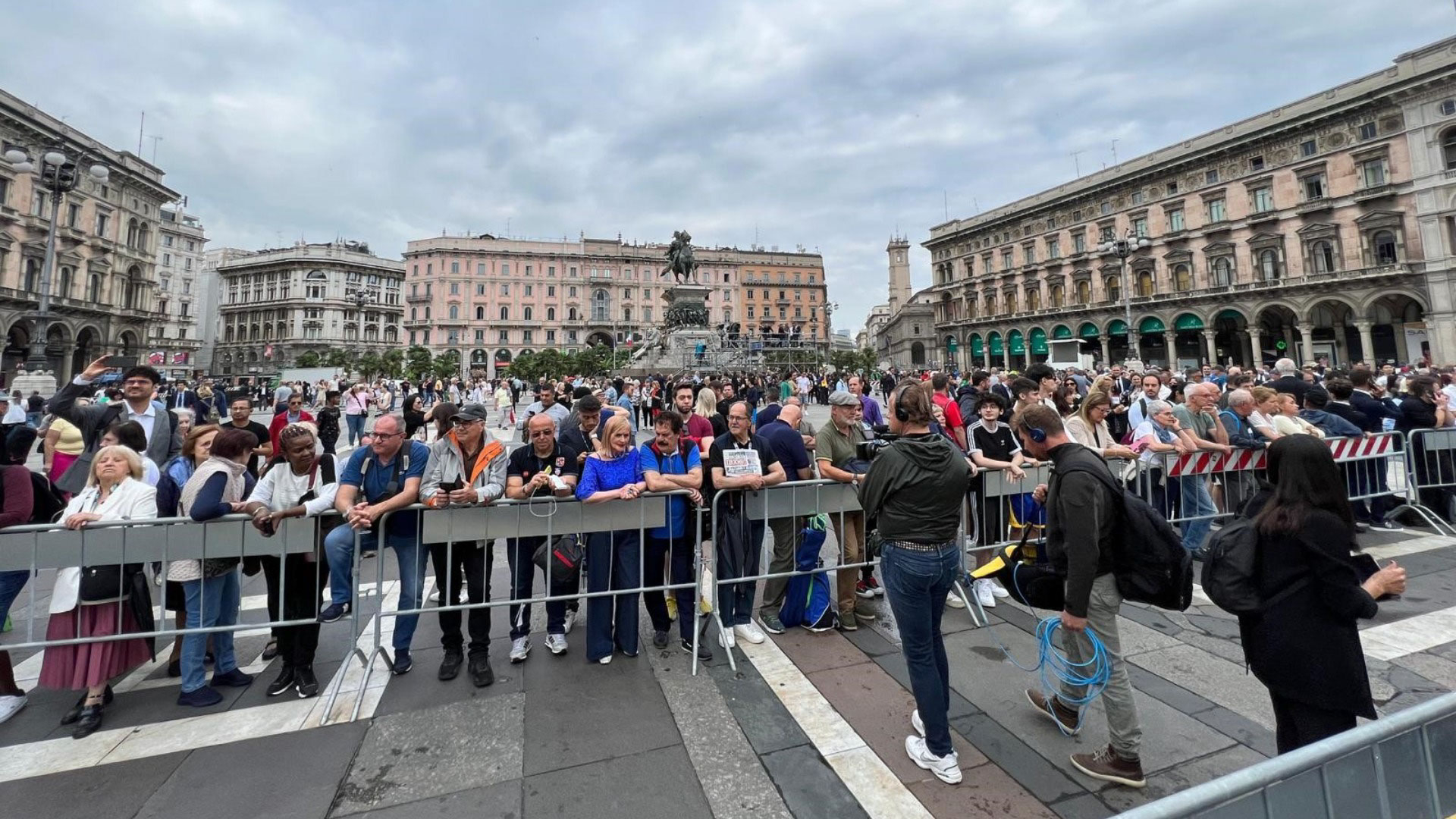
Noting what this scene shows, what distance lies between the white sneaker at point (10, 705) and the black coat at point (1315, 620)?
654 cm

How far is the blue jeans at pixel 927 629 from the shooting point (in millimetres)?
2746

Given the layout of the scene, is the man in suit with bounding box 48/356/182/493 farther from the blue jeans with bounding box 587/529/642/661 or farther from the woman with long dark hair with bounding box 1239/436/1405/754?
the woman with long dark hair with bounding box 1239/436/1405/754

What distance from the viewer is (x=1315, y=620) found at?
216 centimetres

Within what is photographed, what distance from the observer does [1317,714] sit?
218cm

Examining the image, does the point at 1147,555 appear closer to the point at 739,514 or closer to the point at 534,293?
the point at 739,514

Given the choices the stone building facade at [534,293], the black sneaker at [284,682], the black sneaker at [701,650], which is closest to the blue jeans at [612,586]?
the black sneaker at [701,650]

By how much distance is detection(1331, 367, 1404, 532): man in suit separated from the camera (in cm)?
654

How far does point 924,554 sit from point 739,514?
72.9 inches

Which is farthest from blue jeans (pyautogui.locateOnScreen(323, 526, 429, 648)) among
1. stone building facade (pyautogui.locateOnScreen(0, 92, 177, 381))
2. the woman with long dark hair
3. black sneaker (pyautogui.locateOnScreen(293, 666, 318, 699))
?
stone building facade (pyautogui.locateOnScreen(0, 92, 177, 381))

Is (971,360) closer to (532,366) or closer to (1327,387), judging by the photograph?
(532,366)

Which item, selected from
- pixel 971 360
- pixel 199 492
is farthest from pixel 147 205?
pixel 971 360

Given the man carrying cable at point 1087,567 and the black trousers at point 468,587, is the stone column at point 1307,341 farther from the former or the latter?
the black trousers at point 468,587

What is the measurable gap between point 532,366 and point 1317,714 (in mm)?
48453

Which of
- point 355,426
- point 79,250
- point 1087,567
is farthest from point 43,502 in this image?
point 79,250
